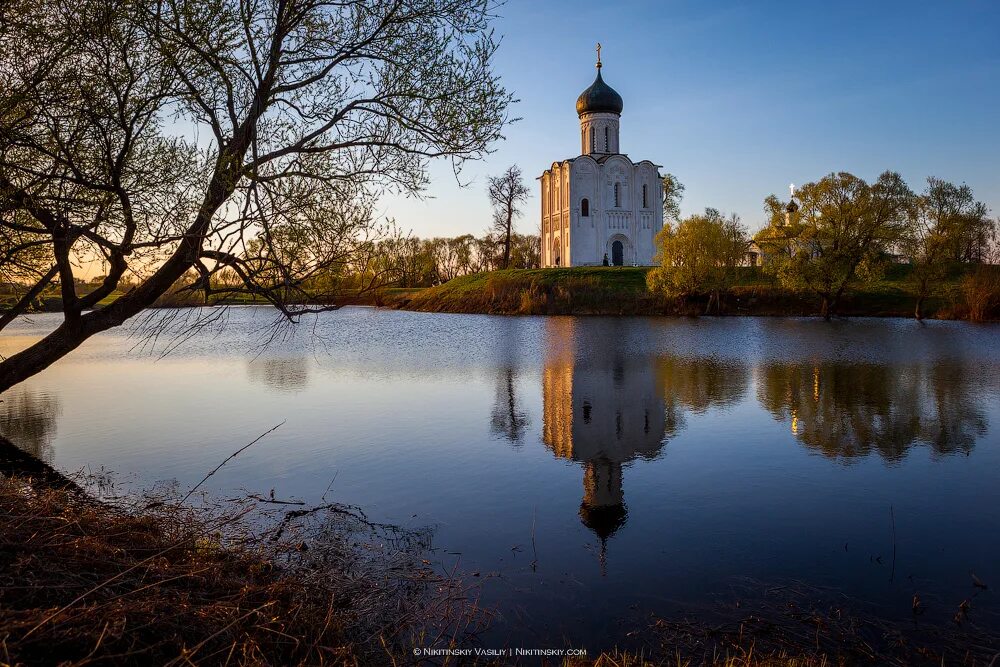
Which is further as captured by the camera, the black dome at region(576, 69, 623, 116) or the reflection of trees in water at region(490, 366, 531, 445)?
the black dome at region(576, 69, 623, 116)

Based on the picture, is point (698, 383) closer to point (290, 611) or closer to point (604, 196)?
point (290, 611)

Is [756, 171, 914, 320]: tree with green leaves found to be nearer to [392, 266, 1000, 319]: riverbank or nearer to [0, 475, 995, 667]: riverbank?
[392, 266, 1000, 319]: riverbank

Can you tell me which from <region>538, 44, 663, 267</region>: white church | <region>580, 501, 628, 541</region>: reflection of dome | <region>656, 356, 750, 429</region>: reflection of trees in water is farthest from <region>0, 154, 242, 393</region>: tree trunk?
<region>538, 44, 663, 267</region>: white church

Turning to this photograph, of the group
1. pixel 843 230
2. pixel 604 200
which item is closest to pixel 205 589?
pixel 843 230

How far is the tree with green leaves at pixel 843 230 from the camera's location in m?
37.0

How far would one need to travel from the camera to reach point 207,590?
4.53 meters

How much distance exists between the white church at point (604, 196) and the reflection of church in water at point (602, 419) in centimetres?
3915

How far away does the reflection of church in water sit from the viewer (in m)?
8.09

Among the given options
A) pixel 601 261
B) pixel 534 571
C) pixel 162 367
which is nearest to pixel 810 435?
pixel 534 571

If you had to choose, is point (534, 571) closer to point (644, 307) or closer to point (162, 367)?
point (162, 367)

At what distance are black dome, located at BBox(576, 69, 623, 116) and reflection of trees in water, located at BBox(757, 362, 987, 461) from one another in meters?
45.9

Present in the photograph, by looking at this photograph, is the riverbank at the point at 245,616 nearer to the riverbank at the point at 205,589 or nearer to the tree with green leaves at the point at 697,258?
the riverbank at the point at 205,589

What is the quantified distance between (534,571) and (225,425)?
8.40 metres

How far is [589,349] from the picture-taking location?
2484cm
